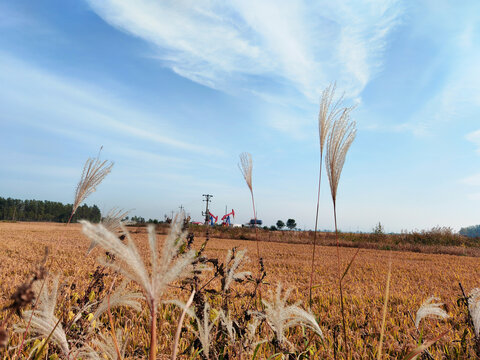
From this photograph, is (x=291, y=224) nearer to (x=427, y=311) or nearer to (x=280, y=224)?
(x=280, y=224)

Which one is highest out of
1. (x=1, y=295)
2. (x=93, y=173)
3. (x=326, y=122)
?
(x=326, y=122)

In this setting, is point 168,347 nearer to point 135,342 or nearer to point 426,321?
point 135,342

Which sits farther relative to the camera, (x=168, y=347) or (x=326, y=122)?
(x=168, y=347)

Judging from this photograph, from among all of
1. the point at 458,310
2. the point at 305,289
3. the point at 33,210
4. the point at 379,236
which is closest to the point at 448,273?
the point at 458,310

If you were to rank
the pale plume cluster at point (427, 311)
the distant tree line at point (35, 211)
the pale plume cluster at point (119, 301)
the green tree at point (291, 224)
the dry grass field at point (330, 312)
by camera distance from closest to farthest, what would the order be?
the pale plume cluster at point (119, 301) → the pale plume cluster at point (427, 311) → the dry grass field at point (330, 312) → the distant tree line at point (35, 211) → the green tree at point (291, 224)

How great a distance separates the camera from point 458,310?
3.55 m

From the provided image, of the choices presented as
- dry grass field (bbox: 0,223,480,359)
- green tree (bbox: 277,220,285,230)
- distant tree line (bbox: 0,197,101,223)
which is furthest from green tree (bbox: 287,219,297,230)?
dry grass field (bbox: 0,223,480,359)

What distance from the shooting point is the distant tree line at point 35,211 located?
92812 mm

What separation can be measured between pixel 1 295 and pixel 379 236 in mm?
17425

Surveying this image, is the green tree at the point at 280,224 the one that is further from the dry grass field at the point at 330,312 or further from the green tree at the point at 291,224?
the dry grass field at the point at 330,312

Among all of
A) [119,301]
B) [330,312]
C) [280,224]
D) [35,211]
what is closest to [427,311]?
[119,301]

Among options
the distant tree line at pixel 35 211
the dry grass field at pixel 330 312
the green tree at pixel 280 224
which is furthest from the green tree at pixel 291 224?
the dry grass field at pixel 330 312

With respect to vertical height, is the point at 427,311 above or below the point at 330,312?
above

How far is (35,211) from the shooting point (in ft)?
318
